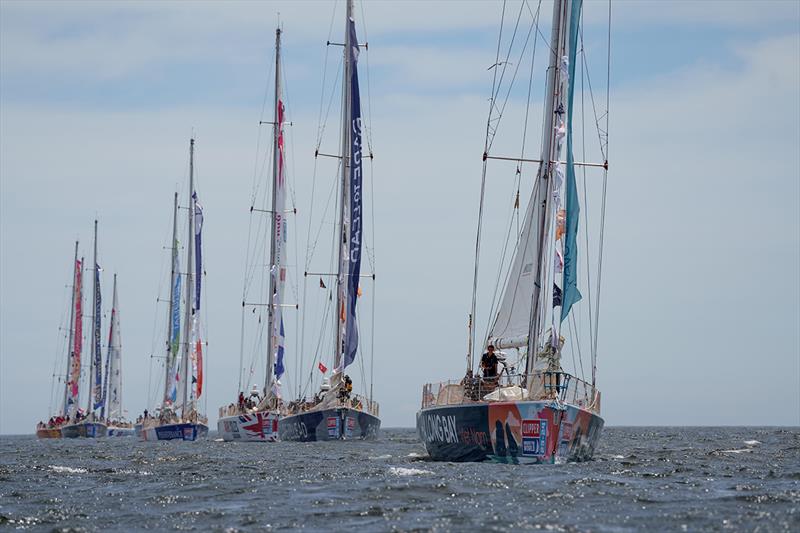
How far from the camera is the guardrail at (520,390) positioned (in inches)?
1137

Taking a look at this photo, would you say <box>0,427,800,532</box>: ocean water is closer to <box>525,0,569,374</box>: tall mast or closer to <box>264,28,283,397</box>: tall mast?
<box>525,0,569,374</box>: tall mast

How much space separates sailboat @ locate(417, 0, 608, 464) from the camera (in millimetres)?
28391

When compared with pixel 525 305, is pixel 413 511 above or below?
below

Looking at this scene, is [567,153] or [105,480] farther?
[567,153]

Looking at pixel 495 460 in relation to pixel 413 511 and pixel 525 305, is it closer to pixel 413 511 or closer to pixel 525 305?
pixel 525 305

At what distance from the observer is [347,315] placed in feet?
170

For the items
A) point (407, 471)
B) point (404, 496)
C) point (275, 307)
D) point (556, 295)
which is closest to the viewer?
point (404, 496)

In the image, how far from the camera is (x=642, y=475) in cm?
2670

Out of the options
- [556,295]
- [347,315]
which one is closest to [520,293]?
[556,295]

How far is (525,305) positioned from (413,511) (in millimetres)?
12359

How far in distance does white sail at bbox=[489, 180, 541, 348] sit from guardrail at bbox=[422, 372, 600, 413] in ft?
3.22

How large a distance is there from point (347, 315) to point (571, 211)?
21.3m

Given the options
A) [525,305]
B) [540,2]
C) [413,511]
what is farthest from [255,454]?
[413,511]

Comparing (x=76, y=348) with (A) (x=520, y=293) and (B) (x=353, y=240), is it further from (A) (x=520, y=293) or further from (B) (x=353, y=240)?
(A) (x=520, y=293)
